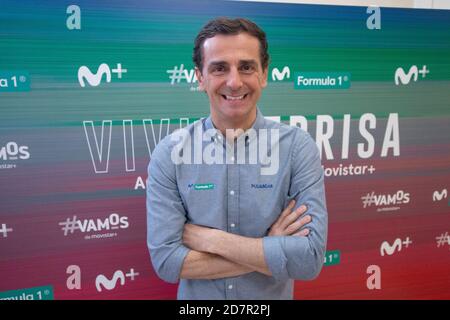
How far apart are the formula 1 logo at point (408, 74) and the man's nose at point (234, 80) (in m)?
1.38

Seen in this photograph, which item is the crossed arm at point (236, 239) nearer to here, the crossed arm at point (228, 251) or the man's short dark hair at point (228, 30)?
the crossed arm at point (228, 251)

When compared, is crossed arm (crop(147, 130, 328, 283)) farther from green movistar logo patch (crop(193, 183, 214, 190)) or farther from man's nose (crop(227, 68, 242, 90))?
man's nose (crop(227, 68, 242, 90))

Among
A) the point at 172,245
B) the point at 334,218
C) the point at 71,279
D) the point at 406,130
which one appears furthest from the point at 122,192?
the point at 406,130

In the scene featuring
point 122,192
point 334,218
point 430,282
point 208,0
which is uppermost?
point 208,0

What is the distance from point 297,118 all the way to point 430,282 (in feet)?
5.05

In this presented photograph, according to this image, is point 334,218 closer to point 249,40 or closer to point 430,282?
point 430,282

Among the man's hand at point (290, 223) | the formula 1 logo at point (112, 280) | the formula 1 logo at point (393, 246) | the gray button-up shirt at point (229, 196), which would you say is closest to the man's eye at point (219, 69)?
the gray button-up shirt at point (229, 196)

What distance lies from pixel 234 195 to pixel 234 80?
481 millimetres

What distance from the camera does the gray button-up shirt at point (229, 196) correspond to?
4.96ft

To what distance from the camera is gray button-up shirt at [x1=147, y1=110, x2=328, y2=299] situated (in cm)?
151

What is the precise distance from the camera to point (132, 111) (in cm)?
203

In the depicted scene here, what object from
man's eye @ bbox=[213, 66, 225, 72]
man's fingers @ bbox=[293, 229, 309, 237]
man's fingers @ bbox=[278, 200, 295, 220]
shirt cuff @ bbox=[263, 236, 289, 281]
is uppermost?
man's eye @ bbox=[213, 66, 225, 72]

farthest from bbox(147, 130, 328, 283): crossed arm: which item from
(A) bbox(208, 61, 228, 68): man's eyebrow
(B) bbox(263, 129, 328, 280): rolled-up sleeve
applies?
(A) bbox(208, 61, 228, 68): man's eyebrow

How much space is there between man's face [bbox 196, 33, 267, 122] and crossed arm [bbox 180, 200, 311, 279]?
0.48 metres
